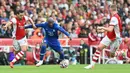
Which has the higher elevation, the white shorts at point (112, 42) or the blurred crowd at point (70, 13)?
the blurred crowd at point (70, 13)

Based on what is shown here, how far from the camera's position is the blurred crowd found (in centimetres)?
3062

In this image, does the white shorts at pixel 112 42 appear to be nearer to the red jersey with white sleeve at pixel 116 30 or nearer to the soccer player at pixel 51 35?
the red jersey with white sleeve at pixel 116 30

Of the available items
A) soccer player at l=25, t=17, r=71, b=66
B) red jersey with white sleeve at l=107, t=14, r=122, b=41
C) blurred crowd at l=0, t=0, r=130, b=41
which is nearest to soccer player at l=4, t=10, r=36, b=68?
soccer player at l=25, t=17, r=71, b=66

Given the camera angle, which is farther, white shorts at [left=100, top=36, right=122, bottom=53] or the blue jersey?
the blue jersey

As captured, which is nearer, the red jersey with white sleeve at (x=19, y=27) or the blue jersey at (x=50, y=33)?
the blue jersey at (x=50, y=33)

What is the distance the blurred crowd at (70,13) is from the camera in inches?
1205

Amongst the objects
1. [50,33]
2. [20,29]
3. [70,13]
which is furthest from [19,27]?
[70,13]

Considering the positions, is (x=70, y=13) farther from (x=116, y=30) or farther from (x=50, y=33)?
(x=116, y=30)

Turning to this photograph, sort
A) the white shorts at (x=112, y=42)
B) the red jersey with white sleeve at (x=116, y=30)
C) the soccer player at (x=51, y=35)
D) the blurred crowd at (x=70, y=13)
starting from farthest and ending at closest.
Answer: the blurred crowd at (x=70, y=13) → the soccer player at (x=51, y=35) → the white shorts at (x=112, y=42) → the red jersey with white sleeve at (x=116, y=30)

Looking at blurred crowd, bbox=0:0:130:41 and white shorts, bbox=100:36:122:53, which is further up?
blurred crowd, bbox=0:0:130:41

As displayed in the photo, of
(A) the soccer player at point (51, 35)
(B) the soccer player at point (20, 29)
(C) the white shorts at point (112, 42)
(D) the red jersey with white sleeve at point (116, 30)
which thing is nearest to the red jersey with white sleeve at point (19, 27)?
(B) the soccer player at point (20, 29)

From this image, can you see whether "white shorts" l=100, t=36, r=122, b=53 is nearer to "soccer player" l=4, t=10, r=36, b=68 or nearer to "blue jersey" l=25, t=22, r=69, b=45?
"blue jersey" l=25, t=22, r=69, b=45

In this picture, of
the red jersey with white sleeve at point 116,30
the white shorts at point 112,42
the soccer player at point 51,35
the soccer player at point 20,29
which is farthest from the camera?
the soccer player at point 20,29

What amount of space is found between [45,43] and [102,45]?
2.85 metres
